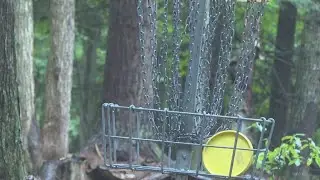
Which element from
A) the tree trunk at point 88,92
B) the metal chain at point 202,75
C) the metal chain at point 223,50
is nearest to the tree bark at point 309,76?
the metal chain at point 223,50

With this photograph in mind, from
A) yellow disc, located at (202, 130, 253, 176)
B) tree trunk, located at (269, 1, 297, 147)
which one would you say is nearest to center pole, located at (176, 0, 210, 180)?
yellow disc, located at (202, 130, 253, 176)

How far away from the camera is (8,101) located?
4.88m

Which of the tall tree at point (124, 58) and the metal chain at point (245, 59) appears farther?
the tall tree at point (124, 58)

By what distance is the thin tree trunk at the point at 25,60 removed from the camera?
7387mm

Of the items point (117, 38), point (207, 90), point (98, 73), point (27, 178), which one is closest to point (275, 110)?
point (117, 38)

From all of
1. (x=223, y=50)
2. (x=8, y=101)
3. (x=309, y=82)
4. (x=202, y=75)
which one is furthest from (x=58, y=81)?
(x=202, y=75)

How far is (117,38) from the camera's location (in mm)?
8023

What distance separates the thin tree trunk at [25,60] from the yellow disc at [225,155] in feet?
16.6

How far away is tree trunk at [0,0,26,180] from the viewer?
486 cm

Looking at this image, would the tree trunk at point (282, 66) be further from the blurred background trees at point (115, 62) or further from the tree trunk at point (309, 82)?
the tree trunk at point (309, 82)

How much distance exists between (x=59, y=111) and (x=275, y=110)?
523cm

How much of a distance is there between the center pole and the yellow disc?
0.33 ft

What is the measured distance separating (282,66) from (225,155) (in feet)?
32.8

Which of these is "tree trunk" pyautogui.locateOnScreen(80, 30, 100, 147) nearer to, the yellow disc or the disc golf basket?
the disc golf basket
